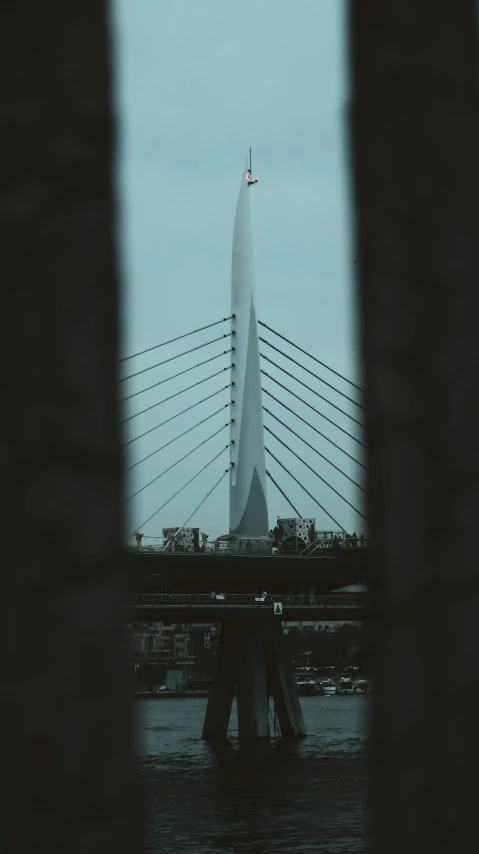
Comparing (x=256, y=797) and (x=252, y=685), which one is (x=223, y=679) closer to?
(x=252, y=685)

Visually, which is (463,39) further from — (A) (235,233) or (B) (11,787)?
(A) (235,233)

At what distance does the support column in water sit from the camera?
205 ft

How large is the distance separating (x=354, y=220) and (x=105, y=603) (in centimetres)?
136

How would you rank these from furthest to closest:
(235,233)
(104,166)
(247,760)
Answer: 1. (235,233)
2. (247,760)
3. (104,166)

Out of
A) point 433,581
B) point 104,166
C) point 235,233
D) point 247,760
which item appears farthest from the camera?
point 235,233

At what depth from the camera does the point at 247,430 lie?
63.1 metres

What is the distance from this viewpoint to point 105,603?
9.66 feet

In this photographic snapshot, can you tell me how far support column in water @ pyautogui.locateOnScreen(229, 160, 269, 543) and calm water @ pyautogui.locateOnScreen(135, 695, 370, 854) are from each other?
1144 centimetres

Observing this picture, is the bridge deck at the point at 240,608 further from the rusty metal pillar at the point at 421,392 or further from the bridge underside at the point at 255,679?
the rusty metal pillar at the point at 421,392

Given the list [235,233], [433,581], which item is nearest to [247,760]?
[235,233]

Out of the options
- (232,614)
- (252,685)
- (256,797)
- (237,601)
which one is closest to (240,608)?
(232,614)

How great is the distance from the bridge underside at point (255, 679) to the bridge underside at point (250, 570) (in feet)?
8.98

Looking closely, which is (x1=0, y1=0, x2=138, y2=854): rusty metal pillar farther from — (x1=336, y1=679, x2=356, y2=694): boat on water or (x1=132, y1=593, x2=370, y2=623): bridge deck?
(x1=336, y1=679, x2=356, y2=694): boat on water

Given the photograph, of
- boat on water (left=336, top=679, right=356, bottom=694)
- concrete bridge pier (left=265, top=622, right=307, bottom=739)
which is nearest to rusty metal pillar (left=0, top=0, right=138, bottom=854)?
concrete bridge pier (left=265, top=622, right=307, bottom=739)
